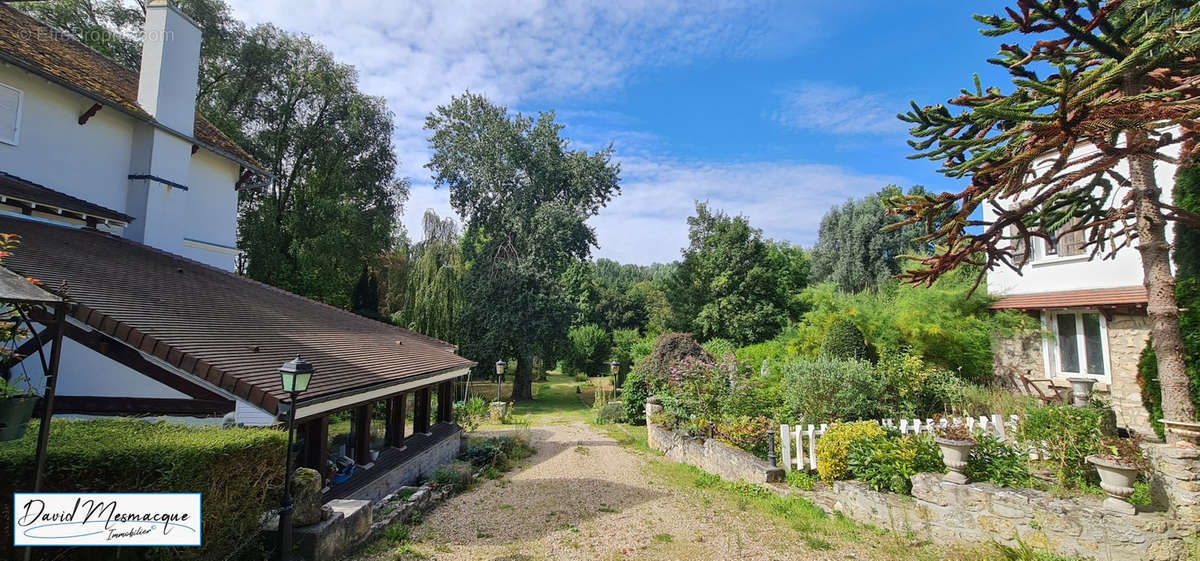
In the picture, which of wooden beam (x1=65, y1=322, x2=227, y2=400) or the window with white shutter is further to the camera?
the window with white shutter

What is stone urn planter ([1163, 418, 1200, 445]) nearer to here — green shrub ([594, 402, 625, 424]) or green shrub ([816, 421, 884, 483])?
green shrub ([816, 421, 884, 483])

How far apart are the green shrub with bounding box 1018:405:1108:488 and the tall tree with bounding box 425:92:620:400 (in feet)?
65.7

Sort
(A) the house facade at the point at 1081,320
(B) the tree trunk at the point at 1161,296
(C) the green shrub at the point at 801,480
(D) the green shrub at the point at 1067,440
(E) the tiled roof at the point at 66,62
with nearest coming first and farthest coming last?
(B) the tree trunk at the point at 1161,296 → (D) the green shrub at the point at 1067,440 → (C) the green shrub at the point at 801,480 → (E) the tiled roof at the point at 66,62 → (A) the house facade at the point at 1081,320

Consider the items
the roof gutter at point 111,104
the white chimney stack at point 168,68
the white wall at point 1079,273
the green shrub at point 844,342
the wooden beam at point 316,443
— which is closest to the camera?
the wooden beam at point 316,443

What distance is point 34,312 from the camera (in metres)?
4.35

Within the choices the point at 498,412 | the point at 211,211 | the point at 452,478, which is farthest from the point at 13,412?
the point at 498,412

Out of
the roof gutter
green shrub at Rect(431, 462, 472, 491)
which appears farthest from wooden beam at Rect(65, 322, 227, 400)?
the roof gutter

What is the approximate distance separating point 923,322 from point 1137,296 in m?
4.02

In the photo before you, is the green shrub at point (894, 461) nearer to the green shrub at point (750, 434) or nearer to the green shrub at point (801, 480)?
the green shrub at point (801, 480)

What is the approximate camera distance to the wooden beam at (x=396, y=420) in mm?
9992

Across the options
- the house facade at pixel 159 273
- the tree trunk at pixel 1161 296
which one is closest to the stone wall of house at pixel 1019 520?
the tree trunk at pixel 1161 296

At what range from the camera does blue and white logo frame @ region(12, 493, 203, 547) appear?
3.62 m

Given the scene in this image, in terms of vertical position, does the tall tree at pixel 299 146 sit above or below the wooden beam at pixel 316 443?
above

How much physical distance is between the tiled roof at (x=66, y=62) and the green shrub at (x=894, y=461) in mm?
15023
